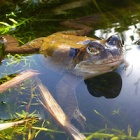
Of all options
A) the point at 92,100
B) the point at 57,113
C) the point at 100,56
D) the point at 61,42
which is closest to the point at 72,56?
the point at 61,42

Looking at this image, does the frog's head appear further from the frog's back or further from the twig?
the twig

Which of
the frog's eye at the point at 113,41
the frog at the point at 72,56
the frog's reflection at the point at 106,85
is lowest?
the frog's reflection at the point at 106,85

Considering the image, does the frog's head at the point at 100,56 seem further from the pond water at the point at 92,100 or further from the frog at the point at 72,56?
the pond water at the point at 92,100

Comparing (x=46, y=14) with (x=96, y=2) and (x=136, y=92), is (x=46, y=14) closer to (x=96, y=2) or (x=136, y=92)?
(x=96, y=2)

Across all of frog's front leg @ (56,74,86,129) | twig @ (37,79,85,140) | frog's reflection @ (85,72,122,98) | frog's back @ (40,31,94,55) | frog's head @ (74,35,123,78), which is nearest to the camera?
twig @ (37,79,85,140)

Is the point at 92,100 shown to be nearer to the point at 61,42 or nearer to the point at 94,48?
the point at 94,48

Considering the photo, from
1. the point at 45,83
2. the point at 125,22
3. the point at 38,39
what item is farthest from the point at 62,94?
the point at 125,22

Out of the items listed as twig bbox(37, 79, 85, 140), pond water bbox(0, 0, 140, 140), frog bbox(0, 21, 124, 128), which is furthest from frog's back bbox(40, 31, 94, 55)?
twig bbox(37, 79, 85, 140)

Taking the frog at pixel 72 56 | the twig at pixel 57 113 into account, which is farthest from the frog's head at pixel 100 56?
the twig at pixel 57 113

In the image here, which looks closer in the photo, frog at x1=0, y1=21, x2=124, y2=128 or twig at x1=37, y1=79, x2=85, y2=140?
twig at x1=37, y1=79, x2=85, y2=140
